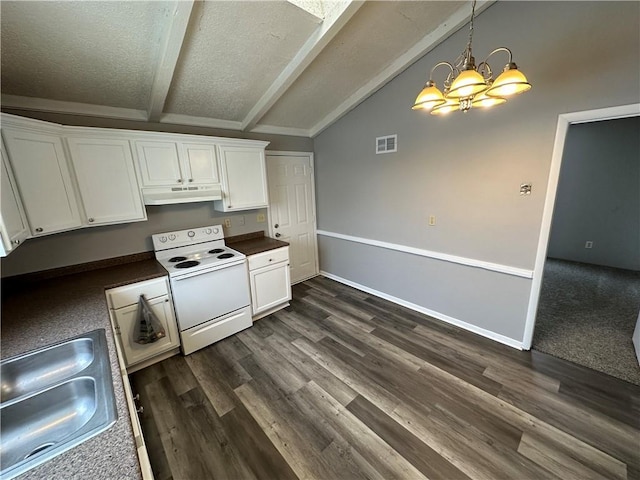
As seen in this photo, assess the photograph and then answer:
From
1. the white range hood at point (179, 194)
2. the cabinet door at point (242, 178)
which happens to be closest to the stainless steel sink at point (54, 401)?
the white range hood at point (179, 194)

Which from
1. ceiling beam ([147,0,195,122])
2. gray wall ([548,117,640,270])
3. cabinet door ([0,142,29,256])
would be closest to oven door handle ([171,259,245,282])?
cabinet door ([0,142,29,256])

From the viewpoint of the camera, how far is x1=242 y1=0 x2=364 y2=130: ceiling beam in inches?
71.5

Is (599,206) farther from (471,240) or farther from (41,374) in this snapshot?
(41,374)

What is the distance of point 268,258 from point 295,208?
118 centimetres

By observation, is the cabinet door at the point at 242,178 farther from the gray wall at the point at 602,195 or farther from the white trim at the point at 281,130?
the gray wall at the point at 602,195

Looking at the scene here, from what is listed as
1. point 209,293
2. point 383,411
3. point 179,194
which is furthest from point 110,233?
point 383,411

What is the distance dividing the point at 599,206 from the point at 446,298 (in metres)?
3.69

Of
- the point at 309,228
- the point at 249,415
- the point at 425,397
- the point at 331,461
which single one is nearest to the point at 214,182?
the point at 309,228

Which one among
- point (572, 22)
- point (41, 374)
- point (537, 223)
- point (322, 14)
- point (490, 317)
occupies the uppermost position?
point (322, 14)

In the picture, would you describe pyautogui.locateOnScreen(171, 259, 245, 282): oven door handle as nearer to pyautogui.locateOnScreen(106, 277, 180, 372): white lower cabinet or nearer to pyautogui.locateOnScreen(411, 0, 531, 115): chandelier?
pyautogui.locateOnScreen(106, 277, 180, 372): white lower cabinet

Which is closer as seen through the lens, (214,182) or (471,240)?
(471,240)

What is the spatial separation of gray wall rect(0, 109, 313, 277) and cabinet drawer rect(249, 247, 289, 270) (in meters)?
0.66

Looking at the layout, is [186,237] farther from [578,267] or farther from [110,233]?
[578,267]

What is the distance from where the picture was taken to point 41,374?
126 centimetres
